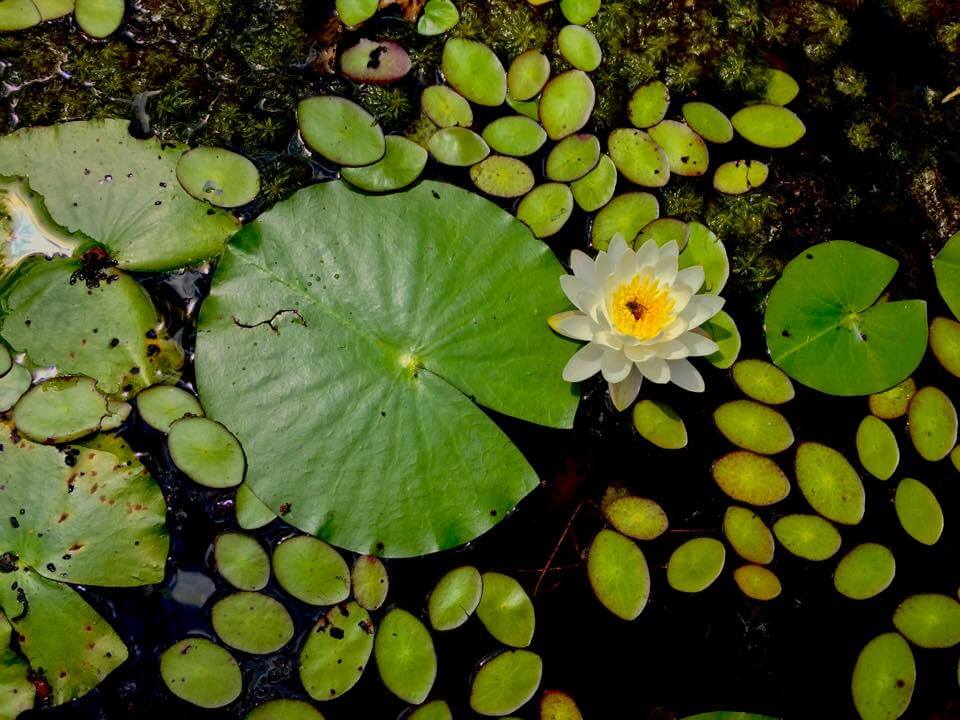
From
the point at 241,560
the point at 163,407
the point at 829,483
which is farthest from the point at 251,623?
the point at 829,483

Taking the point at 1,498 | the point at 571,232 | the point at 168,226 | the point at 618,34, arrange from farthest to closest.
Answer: the point at 618,34 < the point at 571,232 < the point at 168,226 < the point at 1,498

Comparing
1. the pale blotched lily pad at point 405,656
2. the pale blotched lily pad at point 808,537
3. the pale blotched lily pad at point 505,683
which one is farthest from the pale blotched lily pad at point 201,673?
the pale blotched lily pad at point 808,537

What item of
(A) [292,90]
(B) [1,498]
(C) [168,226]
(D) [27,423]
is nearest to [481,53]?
(A) [292,90]

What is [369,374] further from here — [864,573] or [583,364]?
[864,573]

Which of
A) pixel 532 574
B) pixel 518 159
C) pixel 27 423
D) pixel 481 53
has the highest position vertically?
pixel 481 53

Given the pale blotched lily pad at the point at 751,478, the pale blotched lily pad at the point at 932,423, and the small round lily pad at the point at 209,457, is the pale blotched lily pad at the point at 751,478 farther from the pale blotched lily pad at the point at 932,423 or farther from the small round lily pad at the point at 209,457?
the small round lily pad at the point at 209,457

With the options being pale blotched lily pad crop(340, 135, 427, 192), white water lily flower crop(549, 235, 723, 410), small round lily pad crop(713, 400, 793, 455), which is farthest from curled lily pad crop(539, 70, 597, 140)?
small round lily pad crop(713, 400, 793, 455)

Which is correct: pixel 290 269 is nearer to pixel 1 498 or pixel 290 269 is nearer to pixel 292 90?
pixel 292 90
